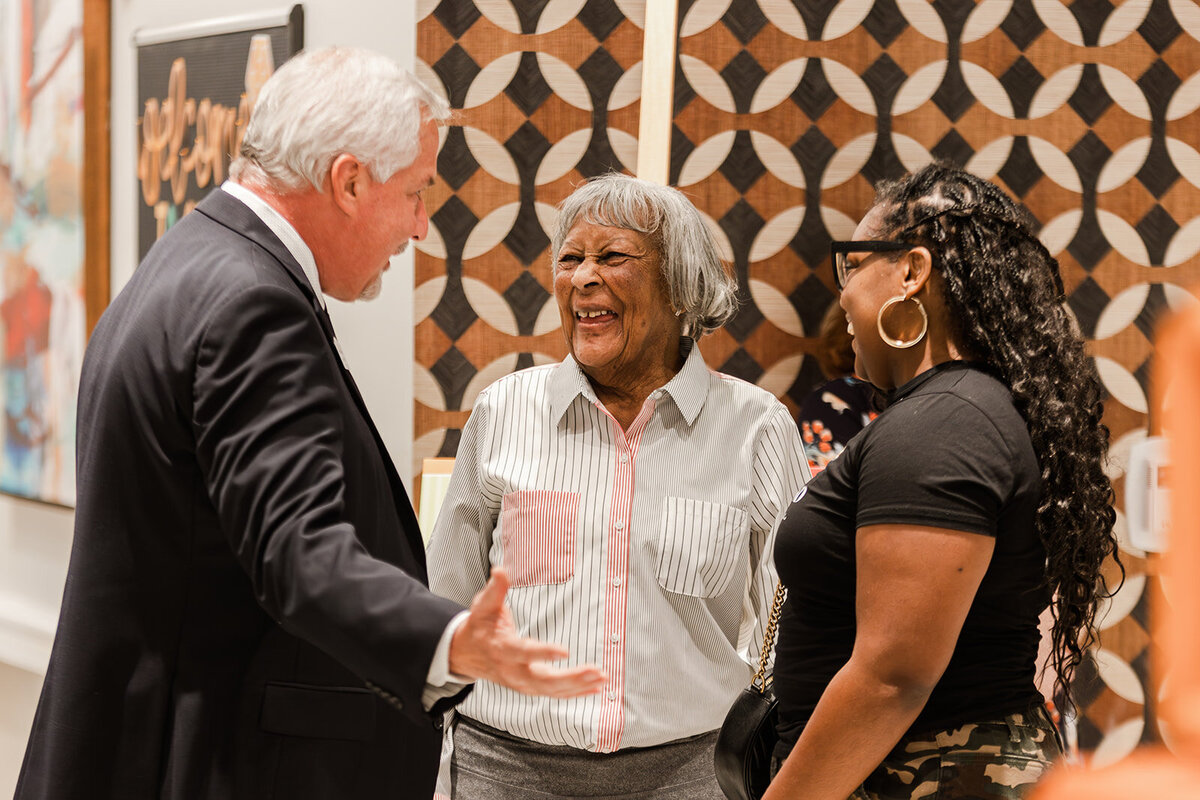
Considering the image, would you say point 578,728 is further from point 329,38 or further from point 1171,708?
point 329,38

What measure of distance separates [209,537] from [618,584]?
967mm

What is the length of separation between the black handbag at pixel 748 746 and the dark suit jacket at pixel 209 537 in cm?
60

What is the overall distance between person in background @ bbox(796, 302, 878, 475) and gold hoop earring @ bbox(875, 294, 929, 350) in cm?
99

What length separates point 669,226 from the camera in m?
2.29

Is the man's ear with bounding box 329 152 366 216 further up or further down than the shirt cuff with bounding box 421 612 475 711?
further up

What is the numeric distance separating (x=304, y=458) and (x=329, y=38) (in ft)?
7.23

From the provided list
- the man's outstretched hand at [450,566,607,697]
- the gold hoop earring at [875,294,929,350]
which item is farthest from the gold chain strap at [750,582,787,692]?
the man's outstretched hand at [450,566,607,697]

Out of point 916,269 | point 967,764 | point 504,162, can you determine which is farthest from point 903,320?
point 504,162

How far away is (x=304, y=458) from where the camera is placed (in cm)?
119

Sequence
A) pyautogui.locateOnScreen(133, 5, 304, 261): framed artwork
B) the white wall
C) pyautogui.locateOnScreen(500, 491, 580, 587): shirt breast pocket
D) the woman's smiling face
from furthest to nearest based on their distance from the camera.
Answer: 1. pyautogui.locateOnScreen(133, 5, 304, 261): framed artwork
2. the white wall
3. the woman's smiling face
4. pyautogui.locateOnScreen(500, 491, 580, 587): shirt breast pocket

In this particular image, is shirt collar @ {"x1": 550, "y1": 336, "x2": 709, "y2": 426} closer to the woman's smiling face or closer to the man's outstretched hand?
the woman's smiling face

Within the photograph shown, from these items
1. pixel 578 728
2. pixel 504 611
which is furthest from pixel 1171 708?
pixel 578 728

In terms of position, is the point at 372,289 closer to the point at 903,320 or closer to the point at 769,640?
the point at 903,320

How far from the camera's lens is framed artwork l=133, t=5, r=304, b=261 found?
3.17 meters
